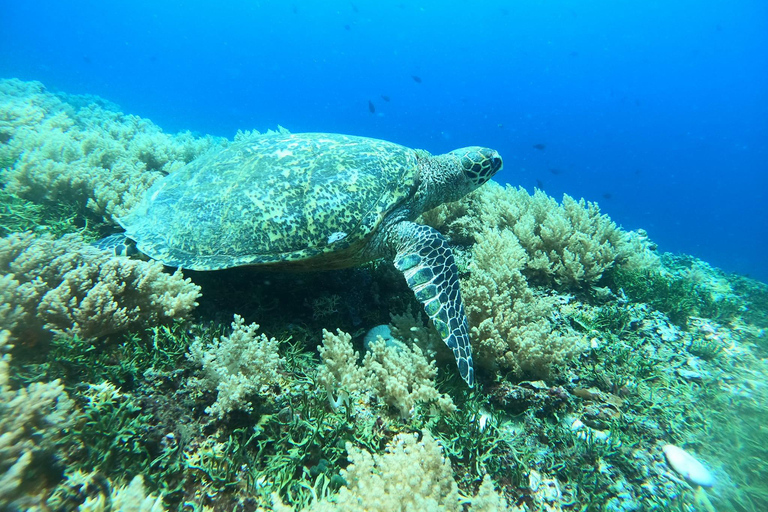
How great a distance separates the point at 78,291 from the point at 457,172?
434 centimetres

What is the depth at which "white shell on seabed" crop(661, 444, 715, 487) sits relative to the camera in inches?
94.2

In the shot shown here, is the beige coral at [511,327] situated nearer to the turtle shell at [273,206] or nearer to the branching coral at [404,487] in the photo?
the branching coral at [404,487]

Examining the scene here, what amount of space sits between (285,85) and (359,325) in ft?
541

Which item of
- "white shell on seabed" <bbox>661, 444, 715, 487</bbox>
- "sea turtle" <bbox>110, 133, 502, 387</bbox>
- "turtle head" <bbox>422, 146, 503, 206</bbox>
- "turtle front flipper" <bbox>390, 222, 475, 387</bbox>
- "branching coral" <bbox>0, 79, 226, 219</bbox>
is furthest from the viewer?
"turtle head" <bbox>422, 146, 503, 206</bbox>

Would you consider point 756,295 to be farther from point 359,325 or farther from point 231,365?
point 231,365

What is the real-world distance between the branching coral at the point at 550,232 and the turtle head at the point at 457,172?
0.66 meters

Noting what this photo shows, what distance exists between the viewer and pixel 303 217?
3.32 m

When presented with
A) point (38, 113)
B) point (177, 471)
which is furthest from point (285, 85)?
point (177, 471)

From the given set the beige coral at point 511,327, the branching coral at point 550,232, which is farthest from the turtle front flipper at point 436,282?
the branching coral at point 550,232

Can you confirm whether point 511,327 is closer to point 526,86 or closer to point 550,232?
point 550,232

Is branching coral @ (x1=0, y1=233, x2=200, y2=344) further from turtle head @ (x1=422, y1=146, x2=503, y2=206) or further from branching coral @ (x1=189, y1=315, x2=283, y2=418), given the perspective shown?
turtle head @ (x1=422, y1=146, x2=503, y2=206)

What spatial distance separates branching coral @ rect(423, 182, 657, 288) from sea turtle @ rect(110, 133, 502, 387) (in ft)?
5.03

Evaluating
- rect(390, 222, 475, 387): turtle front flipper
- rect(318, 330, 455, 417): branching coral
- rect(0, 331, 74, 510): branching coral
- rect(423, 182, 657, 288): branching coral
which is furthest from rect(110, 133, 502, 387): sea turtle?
rect(0, 331, 74, 510): branching coral

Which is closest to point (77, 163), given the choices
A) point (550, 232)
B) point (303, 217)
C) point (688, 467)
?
point (303, 217)
